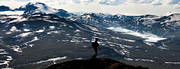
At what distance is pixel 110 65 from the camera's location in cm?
7838

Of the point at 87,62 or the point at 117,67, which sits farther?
the point at 87,62

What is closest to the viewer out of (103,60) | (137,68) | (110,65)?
(137,68)

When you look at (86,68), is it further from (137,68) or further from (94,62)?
(137,68)

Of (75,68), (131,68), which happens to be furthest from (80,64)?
(131,68)

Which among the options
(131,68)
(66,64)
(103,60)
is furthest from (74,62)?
(131,68)

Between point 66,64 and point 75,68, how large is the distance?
3.42 metres

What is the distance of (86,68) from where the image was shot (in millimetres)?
79312

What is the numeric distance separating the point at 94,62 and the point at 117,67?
8.34 m

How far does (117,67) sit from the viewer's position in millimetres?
75562

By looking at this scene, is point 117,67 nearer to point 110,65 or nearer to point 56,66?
point 110,65

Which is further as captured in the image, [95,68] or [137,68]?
[95,68]

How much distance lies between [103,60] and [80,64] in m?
7.58

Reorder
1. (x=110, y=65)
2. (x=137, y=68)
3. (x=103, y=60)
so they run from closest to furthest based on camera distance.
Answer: (x=137, y=68), (x=110, y=65), (x=103, y=60)

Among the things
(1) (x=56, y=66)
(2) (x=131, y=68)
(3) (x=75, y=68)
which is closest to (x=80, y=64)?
(3) (x=75, y=68)
